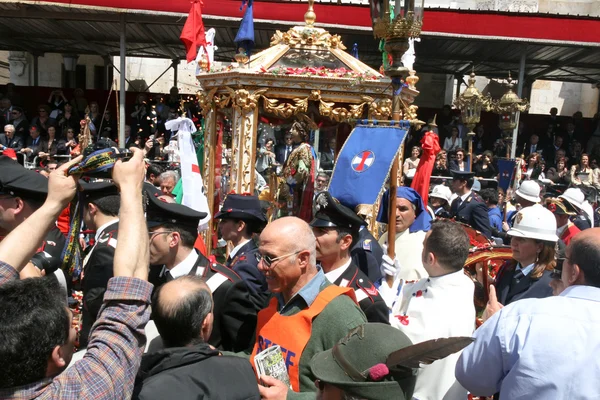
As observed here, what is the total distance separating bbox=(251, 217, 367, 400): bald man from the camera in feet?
9.25

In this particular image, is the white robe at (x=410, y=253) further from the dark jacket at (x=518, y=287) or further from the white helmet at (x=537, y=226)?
the white helmet at (x=537, y=226)

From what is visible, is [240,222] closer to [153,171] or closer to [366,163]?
[366,163]

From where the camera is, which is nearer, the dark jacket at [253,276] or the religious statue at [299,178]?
the dark jacket at [253,276]

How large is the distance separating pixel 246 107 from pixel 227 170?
184cm

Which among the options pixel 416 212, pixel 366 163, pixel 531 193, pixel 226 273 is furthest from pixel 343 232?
pixel 531 193

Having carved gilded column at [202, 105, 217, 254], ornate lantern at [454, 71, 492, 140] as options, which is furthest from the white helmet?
ornate lantern at [454, 71, 492, 140]

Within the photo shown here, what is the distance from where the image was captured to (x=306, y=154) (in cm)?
843

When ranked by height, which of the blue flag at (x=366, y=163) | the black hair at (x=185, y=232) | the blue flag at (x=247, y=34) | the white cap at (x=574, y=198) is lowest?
the black hair at (x=185, y=232)

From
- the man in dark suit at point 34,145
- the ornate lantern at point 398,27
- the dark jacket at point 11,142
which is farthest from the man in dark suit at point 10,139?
the ornate lantern at point 398,27

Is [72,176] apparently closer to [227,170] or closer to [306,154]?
[306,154]

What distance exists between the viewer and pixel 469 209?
27.8ft

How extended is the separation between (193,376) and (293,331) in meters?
0.72

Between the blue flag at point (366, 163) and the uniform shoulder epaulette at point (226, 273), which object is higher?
the blue flag at point (366, 163)

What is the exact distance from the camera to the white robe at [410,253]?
512 centimetres
